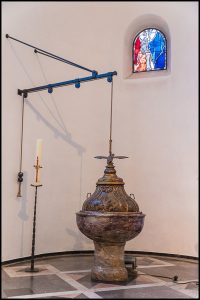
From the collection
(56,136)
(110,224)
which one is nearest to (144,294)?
(110,224)

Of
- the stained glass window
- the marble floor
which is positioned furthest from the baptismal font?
the stained glass window

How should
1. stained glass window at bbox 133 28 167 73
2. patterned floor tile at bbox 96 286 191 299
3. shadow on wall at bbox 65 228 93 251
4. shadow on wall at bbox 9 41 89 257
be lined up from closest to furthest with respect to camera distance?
patterned floor tile at bbox 96 286 191 299 → shadow on wall at bbox 9 41 89 257 → shadow on wall at bbox 65 228 93 251 → stained glass window at bbox 133 28 167 73

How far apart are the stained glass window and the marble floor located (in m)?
3.52

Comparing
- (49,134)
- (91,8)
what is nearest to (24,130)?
(49,134)

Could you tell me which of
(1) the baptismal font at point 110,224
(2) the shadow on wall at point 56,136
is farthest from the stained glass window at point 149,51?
(1) the baptismal font at point 110,224

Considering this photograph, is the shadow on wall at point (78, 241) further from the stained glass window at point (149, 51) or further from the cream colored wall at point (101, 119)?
the stained glass window at point (149, 51)

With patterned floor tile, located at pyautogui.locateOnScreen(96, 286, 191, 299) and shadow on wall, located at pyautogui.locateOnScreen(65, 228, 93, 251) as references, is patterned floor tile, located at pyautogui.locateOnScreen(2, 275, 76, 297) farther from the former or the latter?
shadow on wall, located at pyautogui.locateOnScreen(65, 228, 93, 251)

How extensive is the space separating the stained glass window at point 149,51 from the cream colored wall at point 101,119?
19cm

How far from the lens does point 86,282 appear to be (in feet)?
14.9

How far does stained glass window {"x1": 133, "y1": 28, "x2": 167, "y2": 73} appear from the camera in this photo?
7.41 meters

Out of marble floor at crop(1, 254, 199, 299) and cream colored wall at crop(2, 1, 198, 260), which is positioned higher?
cream colored wall at crop(2, 1, 198, 260)

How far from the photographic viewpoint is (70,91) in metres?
7.04

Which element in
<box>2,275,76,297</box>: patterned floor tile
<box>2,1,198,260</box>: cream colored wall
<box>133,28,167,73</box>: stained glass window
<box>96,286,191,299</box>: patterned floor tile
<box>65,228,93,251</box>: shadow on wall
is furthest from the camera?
<box>133,28,167,73</box>: stained glass window

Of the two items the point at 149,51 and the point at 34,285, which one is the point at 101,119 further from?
the point at 34,285
